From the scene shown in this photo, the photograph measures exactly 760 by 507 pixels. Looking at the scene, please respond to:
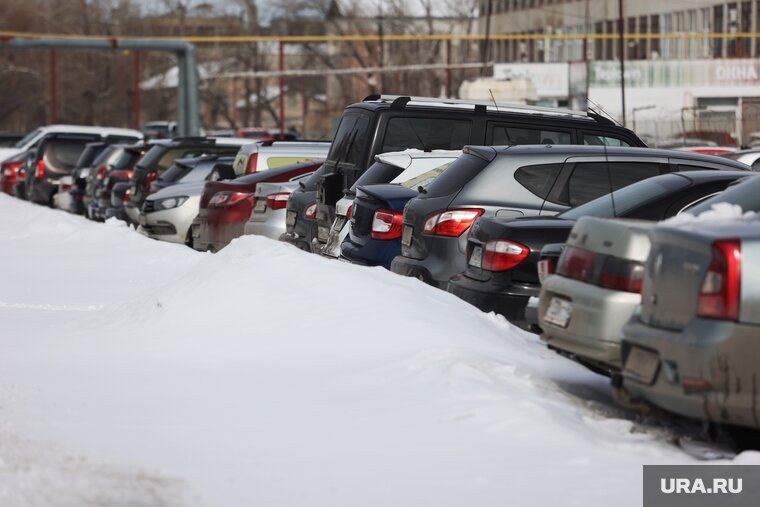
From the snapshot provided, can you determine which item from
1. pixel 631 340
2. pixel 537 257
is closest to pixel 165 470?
pixel 631 340

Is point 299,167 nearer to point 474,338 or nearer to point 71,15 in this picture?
point 474,338

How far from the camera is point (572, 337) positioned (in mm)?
7188

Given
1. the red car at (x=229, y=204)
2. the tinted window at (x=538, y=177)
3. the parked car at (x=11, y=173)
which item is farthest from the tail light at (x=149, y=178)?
the parked car at (x=11, y=173)

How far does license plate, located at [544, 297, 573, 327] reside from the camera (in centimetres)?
724

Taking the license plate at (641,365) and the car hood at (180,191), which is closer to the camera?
the license plate at (641,365)

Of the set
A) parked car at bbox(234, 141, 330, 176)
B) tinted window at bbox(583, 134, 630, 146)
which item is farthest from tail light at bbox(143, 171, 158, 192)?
tinted window at bbox(583, 134, 630, 146)

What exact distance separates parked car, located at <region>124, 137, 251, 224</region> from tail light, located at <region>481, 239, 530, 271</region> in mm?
12723

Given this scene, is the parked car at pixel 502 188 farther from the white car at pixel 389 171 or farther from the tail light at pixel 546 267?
the tail light at pixel 546 267

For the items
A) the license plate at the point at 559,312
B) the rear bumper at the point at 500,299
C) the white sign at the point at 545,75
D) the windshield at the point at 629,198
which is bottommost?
the rear bumper at the point at 500,299

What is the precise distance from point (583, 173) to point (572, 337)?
3436 mm

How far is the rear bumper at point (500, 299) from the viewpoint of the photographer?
9.22 meters

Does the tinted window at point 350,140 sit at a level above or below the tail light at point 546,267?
above

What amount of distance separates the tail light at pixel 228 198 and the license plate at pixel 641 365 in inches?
405

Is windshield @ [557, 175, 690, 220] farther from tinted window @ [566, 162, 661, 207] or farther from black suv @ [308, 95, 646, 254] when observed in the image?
black suv @ [308, 95, 646, 254]
